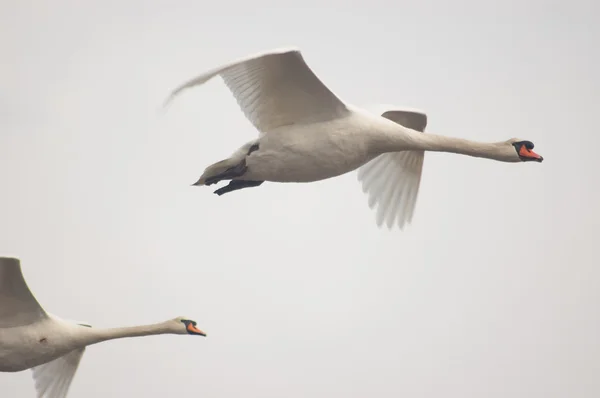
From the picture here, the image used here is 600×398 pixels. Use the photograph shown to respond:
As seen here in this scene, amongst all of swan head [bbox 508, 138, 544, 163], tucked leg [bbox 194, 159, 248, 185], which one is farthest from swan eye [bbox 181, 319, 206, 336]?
swan head [bbox 508, 138, 544, 163]

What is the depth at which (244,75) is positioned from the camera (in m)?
20.2

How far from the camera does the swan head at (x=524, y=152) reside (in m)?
21.4

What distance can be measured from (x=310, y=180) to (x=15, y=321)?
546 centimetres

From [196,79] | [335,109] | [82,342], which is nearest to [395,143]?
[335,109]

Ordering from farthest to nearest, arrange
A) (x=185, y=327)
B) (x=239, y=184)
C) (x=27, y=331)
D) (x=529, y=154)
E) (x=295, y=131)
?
1. (x=185, y=327)
2. (x=27, y=331)
3. (x=529, y=154)
4. (x=239, y=184)
5. (x=295, y=131)

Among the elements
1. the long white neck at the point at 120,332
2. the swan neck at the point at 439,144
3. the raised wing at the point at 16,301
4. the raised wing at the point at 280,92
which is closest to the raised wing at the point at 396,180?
the swan neck at the point at 439,144

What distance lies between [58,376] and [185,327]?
96.6 inches

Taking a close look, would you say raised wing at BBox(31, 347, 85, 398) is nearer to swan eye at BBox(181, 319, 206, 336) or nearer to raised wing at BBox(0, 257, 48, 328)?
swan eye at BBox(181, 319, 206, 336)

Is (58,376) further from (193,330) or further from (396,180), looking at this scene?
(396,180)

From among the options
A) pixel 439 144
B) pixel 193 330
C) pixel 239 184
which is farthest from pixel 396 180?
pixel 193 330

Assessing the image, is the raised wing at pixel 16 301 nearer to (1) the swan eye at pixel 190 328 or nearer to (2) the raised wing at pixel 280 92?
(1) the swan eye at pixel 190 328

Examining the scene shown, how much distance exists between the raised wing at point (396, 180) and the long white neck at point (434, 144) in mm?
2056

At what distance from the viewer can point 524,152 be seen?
2144cm

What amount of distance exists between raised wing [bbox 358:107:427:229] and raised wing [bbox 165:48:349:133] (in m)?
3.26
